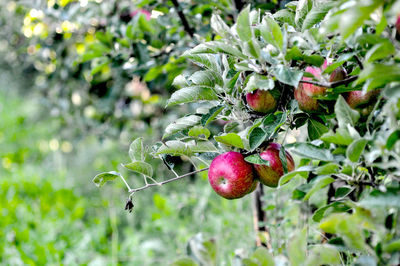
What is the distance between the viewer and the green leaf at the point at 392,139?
480 mm

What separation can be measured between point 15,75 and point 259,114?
3941 mm

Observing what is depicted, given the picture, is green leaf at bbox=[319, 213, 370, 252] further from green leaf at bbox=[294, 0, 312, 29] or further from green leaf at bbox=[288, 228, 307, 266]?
green leaf at bbox=[294, 0, 312, 29]

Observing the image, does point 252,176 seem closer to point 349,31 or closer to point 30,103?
point 349,31

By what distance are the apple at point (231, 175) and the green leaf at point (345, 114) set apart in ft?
0.68

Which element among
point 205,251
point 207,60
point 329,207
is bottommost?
point 329,207

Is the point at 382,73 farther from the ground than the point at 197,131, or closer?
farther from the ground

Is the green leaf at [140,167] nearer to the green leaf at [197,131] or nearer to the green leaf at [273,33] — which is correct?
the green leaf at [197,131]

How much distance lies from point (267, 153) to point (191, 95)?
17 centimetres

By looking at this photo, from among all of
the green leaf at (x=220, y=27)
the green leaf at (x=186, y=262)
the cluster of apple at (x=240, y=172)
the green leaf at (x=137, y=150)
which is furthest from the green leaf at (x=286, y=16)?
the green leaf at (x=186, y=262)

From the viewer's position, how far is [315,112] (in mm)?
694

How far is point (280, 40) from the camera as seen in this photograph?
0.58 metres

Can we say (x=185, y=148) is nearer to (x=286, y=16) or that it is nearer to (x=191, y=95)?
(x=191, y=95)

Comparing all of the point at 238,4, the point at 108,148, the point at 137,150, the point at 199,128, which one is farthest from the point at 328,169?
the point at 108,148

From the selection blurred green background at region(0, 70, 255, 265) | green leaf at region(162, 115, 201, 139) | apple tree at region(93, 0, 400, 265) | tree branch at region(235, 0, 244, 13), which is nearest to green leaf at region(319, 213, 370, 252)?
apple tree at region(93, 0, 400, 265)
